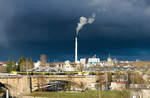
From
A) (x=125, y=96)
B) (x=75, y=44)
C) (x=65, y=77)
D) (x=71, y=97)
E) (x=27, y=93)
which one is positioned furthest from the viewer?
(x=75, y=44)

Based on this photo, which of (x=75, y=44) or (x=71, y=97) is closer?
(x=71, y=97)

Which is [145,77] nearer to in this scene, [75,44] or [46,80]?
[46,80]

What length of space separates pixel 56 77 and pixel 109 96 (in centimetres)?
2156

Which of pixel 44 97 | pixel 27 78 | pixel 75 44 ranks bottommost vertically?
pixel 44 97

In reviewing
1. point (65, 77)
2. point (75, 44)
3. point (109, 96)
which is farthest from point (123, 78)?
point (75, 44)

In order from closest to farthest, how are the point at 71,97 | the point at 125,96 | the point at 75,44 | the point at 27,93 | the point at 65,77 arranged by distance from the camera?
the point at 125,96 < the point at 71,97 < the point at 27,93 < the point at 65,77 < the point at 75,44

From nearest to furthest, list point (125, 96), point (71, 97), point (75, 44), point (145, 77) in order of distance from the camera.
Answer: point (125, 96) < point (71, 97) < point (145, 77) < point (75, 44)

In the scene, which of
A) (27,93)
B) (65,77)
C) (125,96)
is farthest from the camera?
(65,77)

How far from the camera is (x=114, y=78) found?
300 ft

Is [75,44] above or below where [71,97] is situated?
above

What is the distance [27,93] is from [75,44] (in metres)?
76.7

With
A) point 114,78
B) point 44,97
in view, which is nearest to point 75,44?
point 114,78

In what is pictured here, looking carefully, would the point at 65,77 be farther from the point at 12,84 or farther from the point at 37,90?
the point at 12,84

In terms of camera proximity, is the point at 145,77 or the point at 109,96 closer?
the point at 109,96
